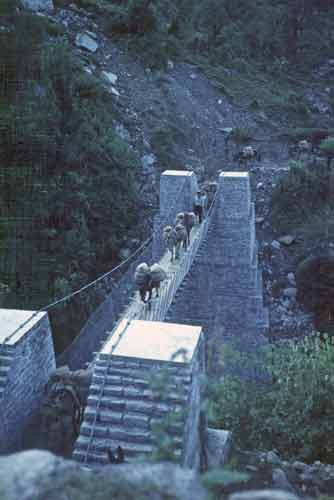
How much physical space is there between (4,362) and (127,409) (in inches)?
58.6

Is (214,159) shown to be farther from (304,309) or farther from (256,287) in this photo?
(256,287)

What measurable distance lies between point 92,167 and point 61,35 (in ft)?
24.7

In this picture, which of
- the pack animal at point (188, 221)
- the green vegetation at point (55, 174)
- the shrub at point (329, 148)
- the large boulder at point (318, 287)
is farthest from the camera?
the shrub at point (329, 148)

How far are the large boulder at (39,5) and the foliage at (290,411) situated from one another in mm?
18308

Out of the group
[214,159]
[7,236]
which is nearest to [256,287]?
[7,236]

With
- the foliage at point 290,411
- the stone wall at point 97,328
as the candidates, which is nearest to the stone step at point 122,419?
the stone wall at point 97,328

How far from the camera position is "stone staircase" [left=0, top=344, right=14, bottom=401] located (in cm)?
549

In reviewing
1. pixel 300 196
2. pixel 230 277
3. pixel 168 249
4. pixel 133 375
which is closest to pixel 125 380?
pixel 133 375

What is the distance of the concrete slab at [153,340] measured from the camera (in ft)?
17.8

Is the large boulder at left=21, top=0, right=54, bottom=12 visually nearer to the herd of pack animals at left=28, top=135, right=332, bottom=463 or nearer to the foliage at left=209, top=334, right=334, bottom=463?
the herd of pack animals at left=28, top=135, right=332, bottom=463

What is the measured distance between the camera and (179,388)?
4.93 m

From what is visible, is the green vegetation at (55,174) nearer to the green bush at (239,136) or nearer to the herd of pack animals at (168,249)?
the herd of pack animals at (168,249)

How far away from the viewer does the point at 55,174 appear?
16375 millimetres

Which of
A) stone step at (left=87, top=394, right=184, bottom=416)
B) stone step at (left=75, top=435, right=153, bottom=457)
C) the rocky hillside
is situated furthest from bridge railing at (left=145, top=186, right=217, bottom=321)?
stone step at (left=75, top=435, right=153, bottom=457)
